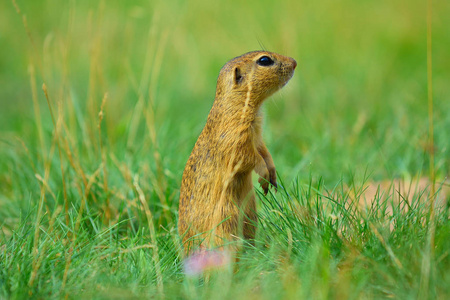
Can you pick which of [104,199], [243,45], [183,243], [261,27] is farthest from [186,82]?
[183,243]

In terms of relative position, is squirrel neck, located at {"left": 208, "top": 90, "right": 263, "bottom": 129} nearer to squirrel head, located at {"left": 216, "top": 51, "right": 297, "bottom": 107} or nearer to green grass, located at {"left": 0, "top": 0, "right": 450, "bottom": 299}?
squirrel head, located at {"left": 216, "top": 51, "right": 297, "bottom": 107}

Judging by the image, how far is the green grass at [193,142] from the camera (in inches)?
92.5

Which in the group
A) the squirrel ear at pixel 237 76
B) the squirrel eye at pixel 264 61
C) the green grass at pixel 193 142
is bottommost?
the green grass at pixel 193 142

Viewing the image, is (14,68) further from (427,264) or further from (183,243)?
(427,264)

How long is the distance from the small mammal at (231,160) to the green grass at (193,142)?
14cm

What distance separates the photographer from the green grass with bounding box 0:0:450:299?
235 cm

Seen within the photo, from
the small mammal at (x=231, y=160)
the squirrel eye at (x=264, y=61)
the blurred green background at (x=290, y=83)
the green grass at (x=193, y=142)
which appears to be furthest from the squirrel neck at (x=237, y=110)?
the blurred green background at (x=290, y=83)

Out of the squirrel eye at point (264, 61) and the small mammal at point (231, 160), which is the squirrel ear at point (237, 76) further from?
the squirrel eye at point (264, 61)

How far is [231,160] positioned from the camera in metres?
2.79

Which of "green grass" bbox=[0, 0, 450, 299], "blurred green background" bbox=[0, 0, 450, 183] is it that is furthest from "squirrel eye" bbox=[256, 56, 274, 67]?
"blurred green background" bbox=[0, 0, 450, 183]

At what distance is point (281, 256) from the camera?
251cm

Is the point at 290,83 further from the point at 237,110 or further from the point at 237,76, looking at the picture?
the point at 237,110

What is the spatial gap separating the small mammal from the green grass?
14 centimetres

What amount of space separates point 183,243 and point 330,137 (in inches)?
81.6
